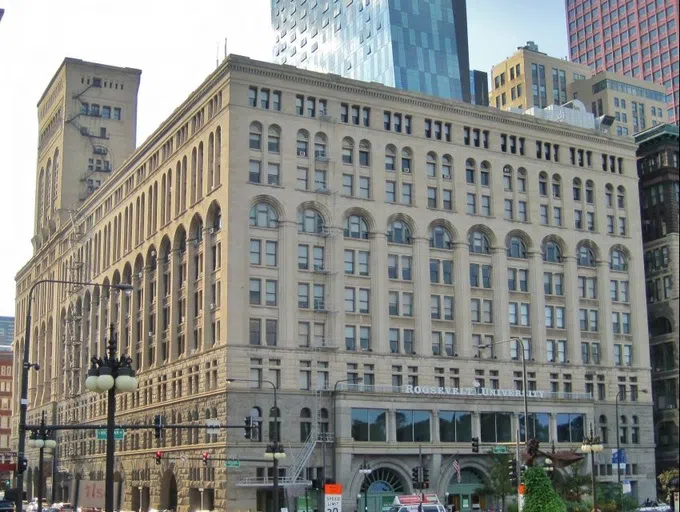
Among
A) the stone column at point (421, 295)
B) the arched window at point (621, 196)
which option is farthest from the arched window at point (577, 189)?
the stone column at point (421, 295)

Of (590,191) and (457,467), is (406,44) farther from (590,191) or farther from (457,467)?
(457,467)

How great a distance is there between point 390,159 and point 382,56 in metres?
35.5

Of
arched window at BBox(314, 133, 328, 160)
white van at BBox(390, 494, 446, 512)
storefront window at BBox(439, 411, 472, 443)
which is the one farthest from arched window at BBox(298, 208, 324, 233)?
white van at BBox(390, 494, 446, 512)

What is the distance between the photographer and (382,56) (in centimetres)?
13375

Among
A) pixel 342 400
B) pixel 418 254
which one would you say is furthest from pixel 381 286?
pixel 342 400

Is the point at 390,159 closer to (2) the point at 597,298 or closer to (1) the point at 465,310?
(1) the point at 465,310

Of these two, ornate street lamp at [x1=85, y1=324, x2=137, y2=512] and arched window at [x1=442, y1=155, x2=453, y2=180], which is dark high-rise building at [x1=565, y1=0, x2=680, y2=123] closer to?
arched window at [x1=442, y1=155, x2=453, y2=180]

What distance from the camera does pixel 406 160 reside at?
102812 millimetres

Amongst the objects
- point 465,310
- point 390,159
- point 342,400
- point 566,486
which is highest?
point 390,159

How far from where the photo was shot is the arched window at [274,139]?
315 ft

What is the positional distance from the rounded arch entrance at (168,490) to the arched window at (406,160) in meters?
36.3

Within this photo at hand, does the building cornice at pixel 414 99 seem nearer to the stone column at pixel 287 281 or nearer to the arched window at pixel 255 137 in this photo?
the arched window at pixel 255 137

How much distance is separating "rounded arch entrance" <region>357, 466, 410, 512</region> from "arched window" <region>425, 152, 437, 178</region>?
93.7 ft

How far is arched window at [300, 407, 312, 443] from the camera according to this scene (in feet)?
302
